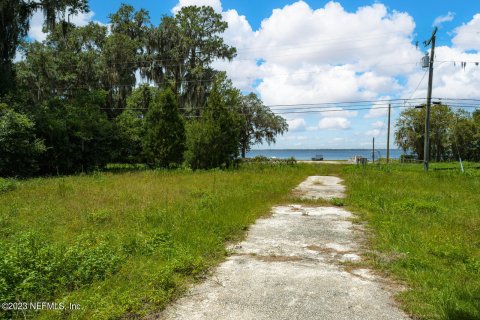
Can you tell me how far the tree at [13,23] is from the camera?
1881 cm

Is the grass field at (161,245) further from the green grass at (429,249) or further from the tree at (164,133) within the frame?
the tree at (164,133)

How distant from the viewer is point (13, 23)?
62.6 feet

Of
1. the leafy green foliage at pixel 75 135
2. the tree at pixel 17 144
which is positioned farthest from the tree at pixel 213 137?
the tree at pixel 17 144

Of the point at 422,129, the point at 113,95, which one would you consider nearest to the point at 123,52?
the point at 113,95

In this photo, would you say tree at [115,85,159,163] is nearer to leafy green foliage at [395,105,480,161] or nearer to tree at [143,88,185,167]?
tree at [143,88,185,167]

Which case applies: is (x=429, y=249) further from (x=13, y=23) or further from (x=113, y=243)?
(x=13, y=23)

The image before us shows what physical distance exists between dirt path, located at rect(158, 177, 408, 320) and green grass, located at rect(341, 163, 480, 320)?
369 mm

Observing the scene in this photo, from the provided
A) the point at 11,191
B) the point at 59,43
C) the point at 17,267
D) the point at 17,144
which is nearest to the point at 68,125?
the point at 17,144

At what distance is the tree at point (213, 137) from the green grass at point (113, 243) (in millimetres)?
10759

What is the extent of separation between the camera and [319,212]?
900 cm

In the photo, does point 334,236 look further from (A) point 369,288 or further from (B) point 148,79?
(B) point 148,79

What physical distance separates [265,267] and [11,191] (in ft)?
35.5

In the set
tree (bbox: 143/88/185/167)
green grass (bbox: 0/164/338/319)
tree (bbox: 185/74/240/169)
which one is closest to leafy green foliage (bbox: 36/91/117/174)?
tree (bbox: 143/88/185/167)

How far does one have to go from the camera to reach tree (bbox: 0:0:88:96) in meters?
18.8
